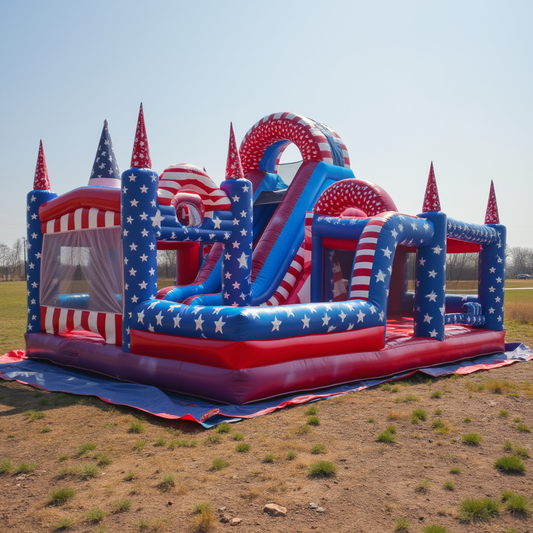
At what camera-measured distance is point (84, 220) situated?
637cm

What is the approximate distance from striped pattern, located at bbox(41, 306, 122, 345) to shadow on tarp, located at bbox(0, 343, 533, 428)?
444mm

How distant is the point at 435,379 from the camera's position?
598cm

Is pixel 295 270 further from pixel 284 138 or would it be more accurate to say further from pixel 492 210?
pixel 492 210

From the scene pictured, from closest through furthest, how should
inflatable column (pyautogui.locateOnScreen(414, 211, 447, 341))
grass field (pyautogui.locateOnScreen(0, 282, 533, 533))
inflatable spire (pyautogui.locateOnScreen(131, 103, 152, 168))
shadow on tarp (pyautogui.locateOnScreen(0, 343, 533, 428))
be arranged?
1. grass field (pyautogui.locateOnScreen(0, 282, 533, 533))
2. shadow on tarp (pyautogui.locateOnScreen(0, 343, 533, 428))
3. inflatable spire (pyautogui.locateOnScreen(131, 103, 152, 168))
4. inflatable column (pyautogui.locateOnScreen(414, 211, 447, 341))

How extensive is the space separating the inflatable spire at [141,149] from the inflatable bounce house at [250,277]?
0.05ft

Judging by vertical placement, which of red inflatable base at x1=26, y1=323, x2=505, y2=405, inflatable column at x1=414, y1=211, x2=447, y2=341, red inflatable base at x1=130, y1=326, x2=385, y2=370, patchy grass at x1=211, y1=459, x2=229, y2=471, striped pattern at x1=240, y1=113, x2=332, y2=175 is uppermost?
striped pattern at x1=240, y1=113, x2=332, y2=175

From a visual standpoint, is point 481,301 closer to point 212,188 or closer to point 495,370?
point 495,370

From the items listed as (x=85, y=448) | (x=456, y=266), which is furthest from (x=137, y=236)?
(x=456, y=266)

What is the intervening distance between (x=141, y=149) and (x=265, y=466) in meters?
3.68

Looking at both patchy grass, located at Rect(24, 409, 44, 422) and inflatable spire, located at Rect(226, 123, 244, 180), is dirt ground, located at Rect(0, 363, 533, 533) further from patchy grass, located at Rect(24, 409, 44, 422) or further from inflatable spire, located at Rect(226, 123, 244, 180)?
inflatable spire, located at Rect(226, 123, 244, 180)

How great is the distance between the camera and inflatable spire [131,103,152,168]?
566cm

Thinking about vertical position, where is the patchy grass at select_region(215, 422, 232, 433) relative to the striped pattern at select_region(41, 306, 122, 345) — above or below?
below

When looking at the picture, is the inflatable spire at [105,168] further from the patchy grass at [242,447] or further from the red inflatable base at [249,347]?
the patchy grass at [242,447]

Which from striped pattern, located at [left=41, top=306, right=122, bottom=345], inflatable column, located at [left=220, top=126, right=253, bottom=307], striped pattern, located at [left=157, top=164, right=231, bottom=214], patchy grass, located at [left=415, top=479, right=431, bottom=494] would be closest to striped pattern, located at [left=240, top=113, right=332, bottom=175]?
inflatable column, located at [left=220, top=126, right=253, bottom=307]
